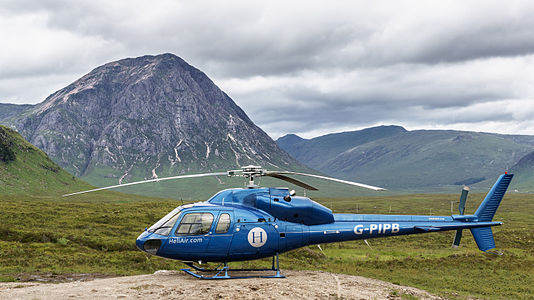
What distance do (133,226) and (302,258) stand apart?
22.9 metres

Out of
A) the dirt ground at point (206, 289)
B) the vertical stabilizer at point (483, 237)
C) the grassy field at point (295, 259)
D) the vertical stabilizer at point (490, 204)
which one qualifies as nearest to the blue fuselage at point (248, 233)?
the dirt ground at point (206, 289)

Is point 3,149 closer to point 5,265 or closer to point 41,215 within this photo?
point 41,215

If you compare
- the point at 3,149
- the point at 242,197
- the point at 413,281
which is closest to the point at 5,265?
the point at 242,197

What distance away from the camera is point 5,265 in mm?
25812

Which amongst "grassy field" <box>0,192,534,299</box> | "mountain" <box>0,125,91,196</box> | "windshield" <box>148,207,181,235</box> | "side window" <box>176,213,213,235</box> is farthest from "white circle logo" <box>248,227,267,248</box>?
"mountain" <box>0,125,91,196</box>

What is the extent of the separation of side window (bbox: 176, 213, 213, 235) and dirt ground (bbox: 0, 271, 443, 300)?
2289 mm

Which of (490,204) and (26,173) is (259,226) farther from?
(26,173)

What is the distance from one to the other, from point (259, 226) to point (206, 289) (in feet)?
14.5

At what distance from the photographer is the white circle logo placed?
800 inches

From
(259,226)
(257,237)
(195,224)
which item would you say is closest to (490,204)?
(259,226)

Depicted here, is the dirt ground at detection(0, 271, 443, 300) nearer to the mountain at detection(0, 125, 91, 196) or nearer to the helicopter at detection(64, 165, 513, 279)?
the helicopter at detection(64, 165, 513, 279)

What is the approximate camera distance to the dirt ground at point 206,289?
1628 cm

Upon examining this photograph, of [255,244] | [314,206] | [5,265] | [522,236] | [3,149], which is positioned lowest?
[522,236]

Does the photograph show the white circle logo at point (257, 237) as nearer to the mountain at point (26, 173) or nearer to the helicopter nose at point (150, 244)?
the helicopter nose at point (150, 244)
